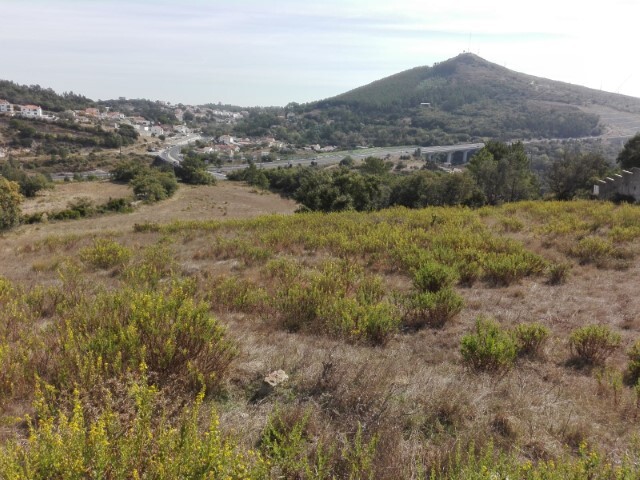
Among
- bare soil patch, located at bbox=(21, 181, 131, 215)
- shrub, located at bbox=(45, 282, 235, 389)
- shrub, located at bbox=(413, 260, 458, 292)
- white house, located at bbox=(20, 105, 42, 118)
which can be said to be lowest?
bare soil patch, located at bbox=(21, 181, 131, 215)

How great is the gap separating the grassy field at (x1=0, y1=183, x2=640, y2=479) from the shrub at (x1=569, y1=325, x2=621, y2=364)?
0.07 ft

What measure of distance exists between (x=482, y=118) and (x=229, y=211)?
443ft

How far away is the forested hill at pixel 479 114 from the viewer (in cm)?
12900

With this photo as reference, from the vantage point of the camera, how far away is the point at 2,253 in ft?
41.2

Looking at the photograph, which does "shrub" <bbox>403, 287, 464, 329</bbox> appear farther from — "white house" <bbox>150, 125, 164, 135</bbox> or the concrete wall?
"white house" <bbox>150, 125, 164, 135</bbox>

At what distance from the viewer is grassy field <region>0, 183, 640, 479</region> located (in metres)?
2.38

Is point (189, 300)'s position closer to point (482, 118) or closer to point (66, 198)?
point (66, 198)

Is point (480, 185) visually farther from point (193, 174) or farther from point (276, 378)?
point (193, 174)

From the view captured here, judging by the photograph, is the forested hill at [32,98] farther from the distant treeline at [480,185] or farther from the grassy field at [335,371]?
the grassy field at [335,371]

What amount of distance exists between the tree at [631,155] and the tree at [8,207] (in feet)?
136

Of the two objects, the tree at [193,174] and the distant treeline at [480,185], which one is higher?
the distant treeline at [480,185]

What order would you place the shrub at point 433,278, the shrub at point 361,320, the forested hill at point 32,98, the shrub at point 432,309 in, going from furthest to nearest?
the forested hill at point 32,98, the shrub at point 433,278, the shrub at point 432,309, the shrub at point 361,320

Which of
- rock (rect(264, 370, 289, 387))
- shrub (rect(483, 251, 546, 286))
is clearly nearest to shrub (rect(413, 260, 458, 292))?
shrub (rect(483, 251, 546, 286))

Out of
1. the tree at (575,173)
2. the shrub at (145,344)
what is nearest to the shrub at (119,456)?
the shrub at (145,344)
